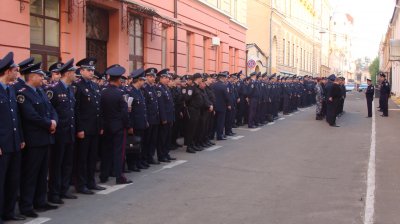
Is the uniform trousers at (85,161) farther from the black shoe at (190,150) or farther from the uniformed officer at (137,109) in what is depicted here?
the black shoe at (190,150)

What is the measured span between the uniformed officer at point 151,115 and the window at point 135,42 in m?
6.36

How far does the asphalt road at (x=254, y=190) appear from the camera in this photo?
700 cm

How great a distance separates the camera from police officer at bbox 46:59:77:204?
773 centimetres

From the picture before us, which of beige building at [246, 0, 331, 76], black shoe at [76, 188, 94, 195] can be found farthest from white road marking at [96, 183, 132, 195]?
beige building at [246, 0, 331, 76]

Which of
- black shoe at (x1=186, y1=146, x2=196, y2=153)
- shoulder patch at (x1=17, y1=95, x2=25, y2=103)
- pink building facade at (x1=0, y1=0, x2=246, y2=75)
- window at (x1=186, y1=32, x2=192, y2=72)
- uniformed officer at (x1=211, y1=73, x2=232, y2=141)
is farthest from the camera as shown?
window at (x1=186, y1=32, x2=192, y2=72)

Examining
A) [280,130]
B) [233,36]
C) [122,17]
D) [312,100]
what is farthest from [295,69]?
[122,17]

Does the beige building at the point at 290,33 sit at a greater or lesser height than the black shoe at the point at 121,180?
greater

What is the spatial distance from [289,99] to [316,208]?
20072 mm

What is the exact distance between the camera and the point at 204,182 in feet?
30.5

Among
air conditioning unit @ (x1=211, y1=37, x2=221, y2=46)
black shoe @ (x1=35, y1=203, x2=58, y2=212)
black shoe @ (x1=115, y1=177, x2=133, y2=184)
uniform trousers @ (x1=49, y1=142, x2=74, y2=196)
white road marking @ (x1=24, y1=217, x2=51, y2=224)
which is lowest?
white road marking @ (x1=24, y1=217, x2=51, y2=224)

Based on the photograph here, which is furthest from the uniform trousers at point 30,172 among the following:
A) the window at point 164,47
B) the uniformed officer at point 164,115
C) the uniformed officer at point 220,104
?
the window at point 164,47

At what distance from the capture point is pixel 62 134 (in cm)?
773

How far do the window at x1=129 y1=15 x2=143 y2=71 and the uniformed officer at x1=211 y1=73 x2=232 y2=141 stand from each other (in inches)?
125

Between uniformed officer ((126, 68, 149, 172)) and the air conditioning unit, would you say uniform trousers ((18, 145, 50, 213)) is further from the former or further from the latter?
the air conditioning unit
